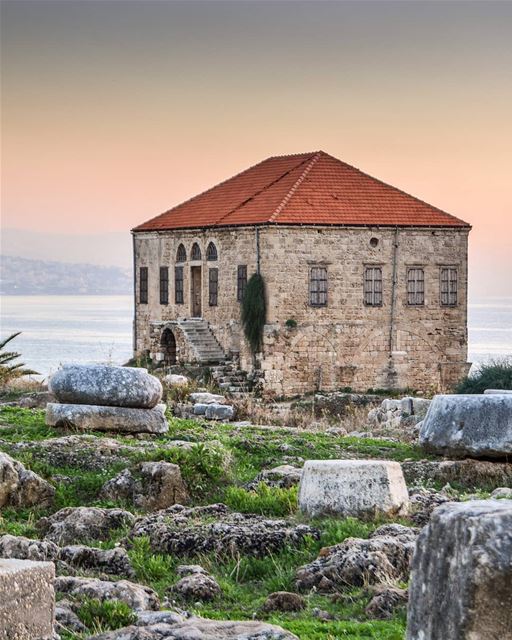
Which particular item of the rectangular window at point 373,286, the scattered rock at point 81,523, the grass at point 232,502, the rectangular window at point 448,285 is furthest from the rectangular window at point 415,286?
the scattered rock at point 81,523

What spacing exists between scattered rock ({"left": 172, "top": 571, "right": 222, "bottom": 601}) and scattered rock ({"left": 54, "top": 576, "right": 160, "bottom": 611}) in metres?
0.59

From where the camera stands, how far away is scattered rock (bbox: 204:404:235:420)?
89.5 ft

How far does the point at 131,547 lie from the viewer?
13180 mm

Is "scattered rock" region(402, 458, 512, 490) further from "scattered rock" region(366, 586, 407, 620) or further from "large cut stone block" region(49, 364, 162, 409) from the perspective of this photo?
"scattered rock" region(366, 586, 407, 620)

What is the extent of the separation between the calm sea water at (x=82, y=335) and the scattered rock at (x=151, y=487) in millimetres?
40354

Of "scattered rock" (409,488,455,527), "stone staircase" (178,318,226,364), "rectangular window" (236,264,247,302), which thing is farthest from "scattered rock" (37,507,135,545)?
"stone staircase" (178,318,226,364)

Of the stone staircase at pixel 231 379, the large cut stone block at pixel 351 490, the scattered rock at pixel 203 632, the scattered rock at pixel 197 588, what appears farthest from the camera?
the stone staircase at pixel 231 379

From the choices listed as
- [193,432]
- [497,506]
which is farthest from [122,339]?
[497,506]

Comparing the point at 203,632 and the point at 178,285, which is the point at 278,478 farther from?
the point at 178,285

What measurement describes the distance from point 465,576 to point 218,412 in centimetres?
2073

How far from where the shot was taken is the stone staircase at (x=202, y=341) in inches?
1676

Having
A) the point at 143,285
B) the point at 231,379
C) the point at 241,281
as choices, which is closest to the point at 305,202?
the point at 241,281

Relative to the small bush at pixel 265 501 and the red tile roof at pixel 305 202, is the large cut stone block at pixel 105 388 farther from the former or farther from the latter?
the red tile roof at pixel 305 202

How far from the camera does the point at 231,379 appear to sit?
134 ft
